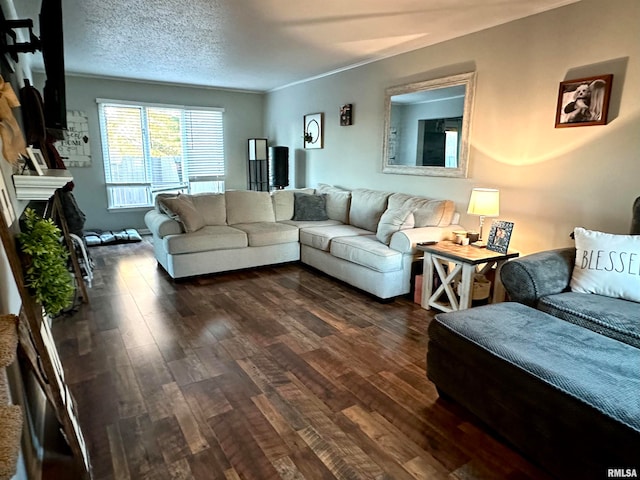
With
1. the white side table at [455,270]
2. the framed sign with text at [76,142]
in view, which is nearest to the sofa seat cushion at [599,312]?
the white side table at [455,270]

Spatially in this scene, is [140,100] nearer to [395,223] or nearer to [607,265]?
[395,223]

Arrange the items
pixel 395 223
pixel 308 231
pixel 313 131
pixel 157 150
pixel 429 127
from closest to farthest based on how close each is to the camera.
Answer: pixel 395 223 → pixel 429 127 → pixel 308 231 → pixel 313 131 → pixel 157 150

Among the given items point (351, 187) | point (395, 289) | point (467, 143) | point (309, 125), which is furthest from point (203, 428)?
point (309, 125)

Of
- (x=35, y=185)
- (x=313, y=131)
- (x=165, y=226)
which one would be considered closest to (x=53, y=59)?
(x=35, y=185)

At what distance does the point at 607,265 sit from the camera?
7.53 ft

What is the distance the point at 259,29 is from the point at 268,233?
2064mm

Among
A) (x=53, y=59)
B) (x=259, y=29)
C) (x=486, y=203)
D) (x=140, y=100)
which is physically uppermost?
(x=259, y=29)

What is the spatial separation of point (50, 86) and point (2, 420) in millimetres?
2227

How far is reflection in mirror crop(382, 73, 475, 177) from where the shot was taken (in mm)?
3621

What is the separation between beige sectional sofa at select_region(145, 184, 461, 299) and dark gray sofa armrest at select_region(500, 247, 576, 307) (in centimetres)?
108

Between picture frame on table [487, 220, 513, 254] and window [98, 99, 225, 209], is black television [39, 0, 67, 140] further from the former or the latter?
window [98, 99, 225, 209]

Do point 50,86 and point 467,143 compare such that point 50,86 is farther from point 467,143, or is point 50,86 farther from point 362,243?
point 467,143

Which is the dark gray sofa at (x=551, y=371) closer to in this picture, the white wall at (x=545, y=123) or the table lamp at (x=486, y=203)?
the white wall at (x=545, y=123)

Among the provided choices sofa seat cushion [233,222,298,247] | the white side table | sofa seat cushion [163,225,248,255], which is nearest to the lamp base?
the white side table
